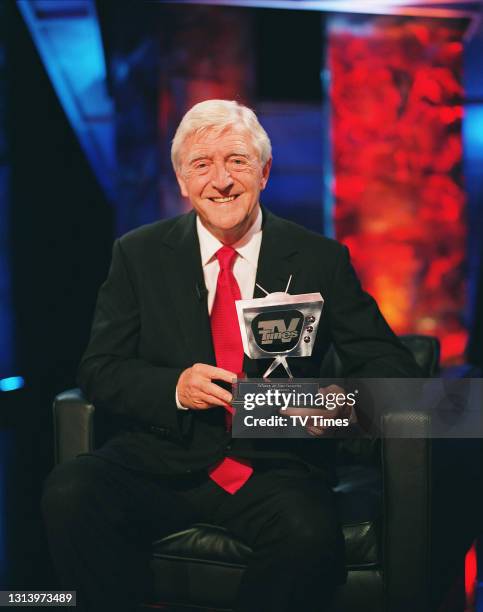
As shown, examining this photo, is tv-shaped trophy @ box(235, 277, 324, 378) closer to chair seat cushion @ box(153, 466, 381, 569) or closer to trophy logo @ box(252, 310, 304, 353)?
trophy logo @ box(252, 310, 304, 353)

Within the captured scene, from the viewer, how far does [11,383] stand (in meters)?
6.22

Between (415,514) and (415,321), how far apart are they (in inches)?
133

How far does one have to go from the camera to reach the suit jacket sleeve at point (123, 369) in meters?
2.01

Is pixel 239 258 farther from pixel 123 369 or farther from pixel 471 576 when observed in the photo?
pixel 471 576

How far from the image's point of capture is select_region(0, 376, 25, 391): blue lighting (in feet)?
20.0

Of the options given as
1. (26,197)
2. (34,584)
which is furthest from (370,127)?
(34,584)

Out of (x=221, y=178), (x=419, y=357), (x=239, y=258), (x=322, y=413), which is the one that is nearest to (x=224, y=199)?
(x=221, y=178)

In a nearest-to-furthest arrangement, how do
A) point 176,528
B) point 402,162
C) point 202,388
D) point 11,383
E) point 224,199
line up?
point 202,388
point 176,528
point 224,199
point 402,162
point 11,383

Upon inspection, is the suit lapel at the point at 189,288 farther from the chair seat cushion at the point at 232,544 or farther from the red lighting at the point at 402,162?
the red lighting at the point at 402,162

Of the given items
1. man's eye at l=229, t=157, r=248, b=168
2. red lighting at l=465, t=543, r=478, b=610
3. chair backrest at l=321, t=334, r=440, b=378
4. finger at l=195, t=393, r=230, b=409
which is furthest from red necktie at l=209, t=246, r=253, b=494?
red lighting at l=465, t=543, r=478, b=610

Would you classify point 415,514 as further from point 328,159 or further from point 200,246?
point 328,159

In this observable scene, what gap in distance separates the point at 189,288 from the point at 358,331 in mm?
471

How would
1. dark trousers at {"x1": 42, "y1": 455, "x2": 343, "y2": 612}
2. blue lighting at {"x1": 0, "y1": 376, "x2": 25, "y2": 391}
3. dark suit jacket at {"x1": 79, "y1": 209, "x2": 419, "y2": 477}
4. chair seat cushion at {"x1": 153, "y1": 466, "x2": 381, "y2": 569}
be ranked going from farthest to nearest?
1. blue lighting at {"x1": 0, "y1": 376, "x2": 25, "y2": 391}
2. dark suit jacket at {"x1": 79, "y1": 209, "x2": 419, "y2": 477}
3. chair seat cushion at {"x1": 153, "y1": 466, "x2": 381, "y2": 569}
4. dark trousers at {"x1": 42, "y1": 455, "x2": 343, "y2": 612}

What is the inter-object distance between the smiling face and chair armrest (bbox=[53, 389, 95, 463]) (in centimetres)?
60
